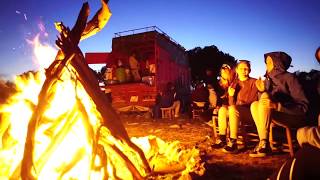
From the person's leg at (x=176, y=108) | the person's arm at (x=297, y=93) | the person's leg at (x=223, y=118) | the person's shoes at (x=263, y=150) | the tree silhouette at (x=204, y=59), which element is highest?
the tree silhouette at (x=204, y=59)

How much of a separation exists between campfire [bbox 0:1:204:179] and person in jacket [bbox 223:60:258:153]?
3.09 metres

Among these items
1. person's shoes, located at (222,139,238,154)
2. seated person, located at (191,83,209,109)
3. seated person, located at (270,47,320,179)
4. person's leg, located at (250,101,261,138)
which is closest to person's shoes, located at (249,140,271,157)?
person's leg, located at (250,101,261,138)

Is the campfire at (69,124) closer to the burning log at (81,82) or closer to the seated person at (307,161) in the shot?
the burning log at (81,82)

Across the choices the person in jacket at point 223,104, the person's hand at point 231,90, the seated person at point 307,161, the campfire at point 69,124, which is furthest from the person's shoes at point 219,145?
→ the seated person at point 307,161

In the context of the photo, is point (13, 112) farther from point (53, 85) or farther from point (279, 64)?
point (279, 64)

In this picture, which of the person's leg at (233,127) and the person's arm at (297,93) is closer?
the person's arm at (297,93)

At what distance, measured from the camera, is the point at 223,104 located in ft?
22.0

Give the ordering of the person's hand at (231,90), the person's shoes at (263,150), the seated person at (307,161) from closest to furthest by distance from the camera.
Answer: the seated person at (307,161)
the person's shoes at (263,150)
the person's hand at (231,90)

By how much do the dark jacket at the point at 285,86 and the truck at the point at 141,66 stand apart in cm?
970

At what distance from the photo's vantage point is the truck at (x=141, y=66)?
49.5 ft

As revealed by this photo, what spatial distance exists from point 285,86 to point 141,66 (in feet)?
38.8

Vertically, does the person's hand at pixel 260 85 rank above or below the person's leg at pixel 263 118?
above

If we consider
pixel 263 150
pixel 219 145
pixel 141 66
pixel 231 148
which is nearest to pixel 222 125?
pixel 219 145

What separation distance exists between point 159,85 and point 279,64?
1025 cm
